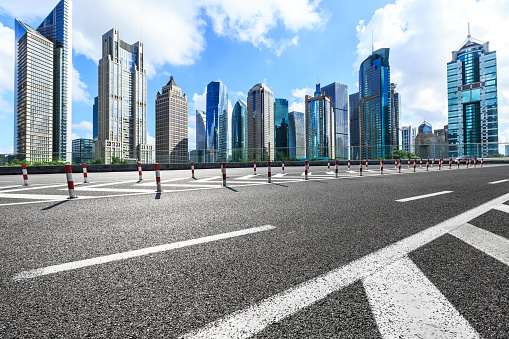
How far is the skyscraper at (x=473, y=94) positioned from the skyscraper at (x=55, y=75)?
234670 mm

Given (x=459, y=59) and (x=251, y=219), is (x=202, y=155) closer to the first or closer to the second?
(x=251, y=219)

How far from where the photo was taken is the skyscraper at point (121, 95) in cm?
16562

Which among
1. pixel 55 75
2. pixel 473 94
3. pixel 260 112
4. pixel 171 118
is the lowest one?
pixel 171 118

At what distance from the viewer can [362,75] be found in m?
168

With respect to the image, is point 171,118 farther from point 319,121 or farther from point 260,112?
point 319,121

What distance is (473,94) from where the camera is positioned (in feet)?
456

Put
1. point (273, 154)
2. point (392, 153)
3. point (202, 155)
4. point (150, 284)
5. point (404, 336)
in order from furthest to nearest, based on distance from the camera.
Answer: point (392, 153) < point (273, 154) < point (202, 155) < point (150, 284) < point (404, 336)

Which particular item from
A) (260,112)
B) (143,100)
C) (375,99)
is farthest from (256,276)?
(143,100)

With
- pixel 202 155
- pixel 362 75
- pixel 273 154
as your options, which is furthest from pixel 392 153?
pixel 362 75

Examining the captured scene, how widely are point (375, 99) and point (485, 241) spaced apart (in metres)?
166

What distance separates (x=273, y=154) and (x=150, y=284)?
27469mm

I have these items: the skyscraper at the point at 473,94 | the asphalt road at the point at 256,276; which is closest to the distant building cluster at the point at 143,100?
the skyscraper at the point at 473,94

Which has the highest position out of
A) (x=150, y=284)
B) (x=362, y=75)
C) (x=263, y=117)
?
(x=362, y=75)

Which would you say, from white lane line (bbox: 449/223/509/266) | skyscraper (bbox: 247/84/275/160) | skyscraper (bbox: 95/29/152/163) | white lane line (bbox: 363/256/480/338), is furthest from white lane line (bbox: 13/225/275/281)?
skyscraper (bbox: 247/84/275/160)
